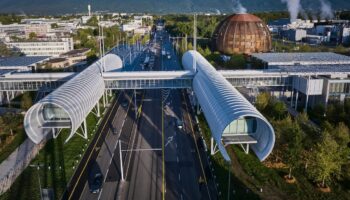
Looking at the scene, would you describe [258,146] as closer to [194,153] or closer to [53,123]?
[194,153]

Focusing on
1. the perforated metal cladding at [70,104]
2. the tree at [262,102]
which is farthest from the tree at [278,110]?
the perforated metal cladding at [70,104]

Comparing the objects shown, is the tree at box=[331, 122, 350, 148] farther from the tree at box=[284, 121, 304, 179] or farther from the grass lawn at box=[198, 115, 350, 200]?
the grass lawn at box=[198, 115, 350, 200]

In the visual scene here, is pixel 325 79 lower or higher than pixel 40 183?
higher

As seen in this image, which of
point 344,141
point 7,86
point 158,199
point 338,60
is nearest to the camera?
point 158,199

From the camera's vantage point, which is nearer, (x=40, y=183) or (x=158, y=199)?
(x=158, y=199)

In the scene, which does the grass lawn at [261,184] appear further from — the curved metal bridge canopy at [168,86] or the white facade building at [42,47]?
the white facade building at [42,47]

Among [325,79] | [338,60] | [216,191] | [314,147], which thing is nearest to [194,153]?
[216,191]

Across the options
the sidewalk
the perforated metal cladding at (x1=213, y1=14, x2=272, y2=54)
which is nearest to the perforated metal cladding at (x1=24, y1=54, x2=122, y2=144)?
the sidewalk

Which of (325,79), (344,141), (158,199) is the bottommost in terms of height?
(158,199)
